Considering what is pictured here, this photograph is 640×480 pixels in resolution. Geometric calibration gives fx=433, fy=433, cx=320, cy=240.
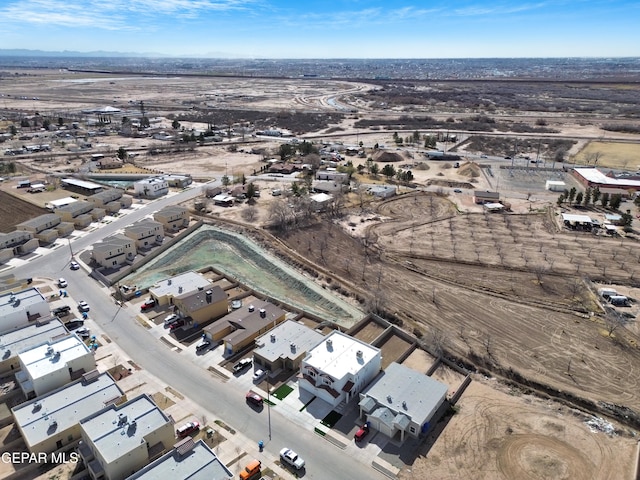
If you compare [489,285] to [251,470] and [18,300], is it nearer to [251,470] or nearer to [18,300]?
[251,470]

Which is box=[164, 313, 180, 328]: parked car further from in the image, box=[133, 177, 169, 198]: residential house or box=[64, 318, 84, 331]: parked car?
box=[133, 177, 169, 198]: residential house

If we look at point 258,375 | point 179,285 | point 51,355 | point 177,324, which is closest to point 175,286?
point 179,285

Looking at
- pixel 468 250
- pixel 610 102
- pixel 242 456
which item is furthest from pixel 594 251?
pixel 610 102

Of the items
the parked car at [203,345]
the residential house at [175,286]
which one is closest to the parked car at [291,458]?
the parked car at [203,345]

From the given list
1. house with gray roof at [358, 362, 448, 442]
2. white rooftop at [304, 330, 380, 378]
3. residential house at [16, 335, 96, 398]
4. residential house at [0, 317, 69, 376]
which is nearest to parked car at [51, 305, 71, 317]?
residential house at [0, 317, 69, 376]

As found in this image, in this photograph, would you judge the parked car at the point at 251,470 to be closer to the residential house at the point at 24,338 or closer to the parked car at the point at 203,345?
the parked car at the point at 203,345

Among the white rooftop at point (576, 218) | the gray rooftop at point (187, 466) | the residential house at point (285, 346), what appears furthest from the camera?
the white rooftop at point (576, 218)
